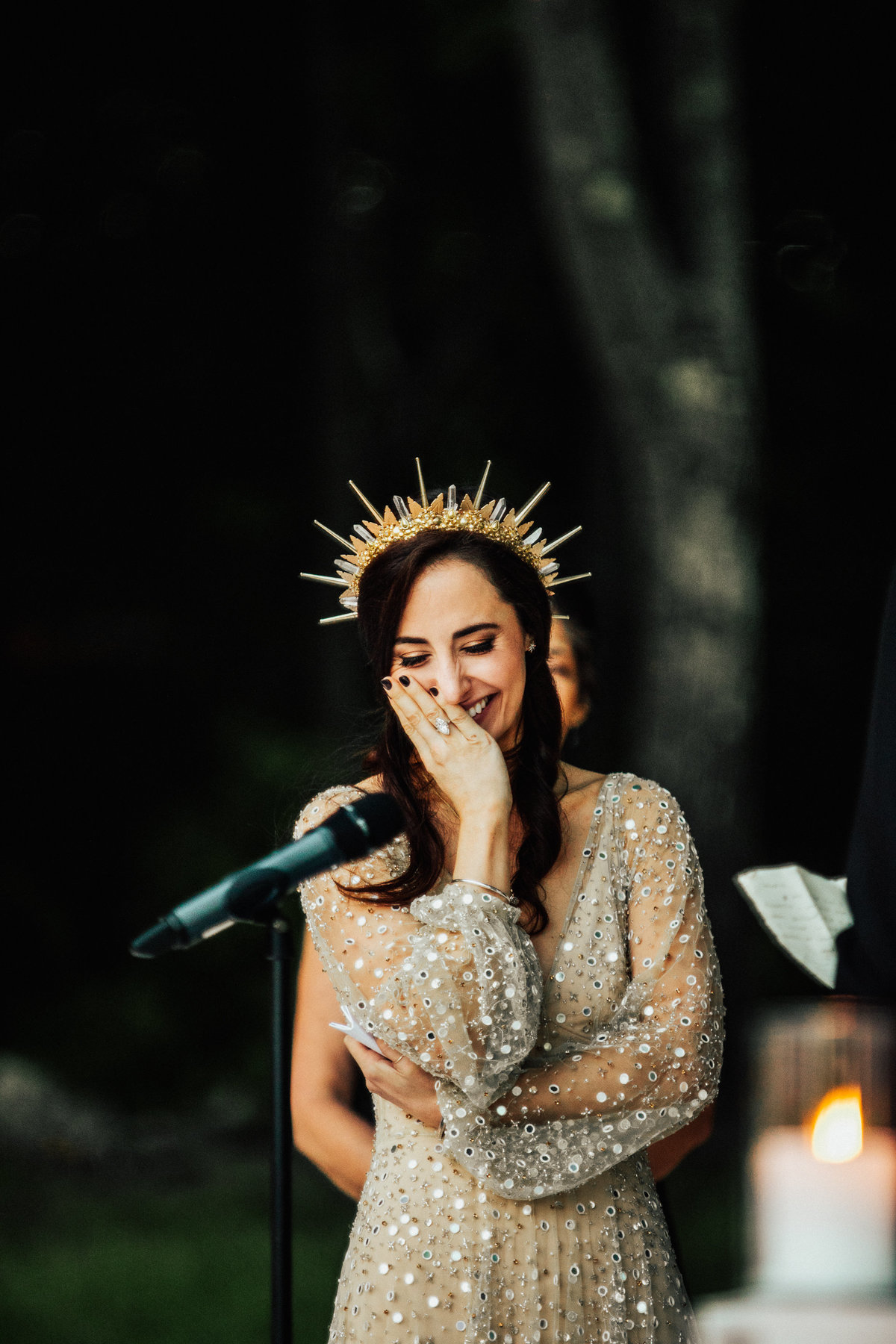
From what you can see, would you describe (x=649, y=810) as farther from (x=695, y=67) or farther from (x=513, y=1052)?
(x=695, y=67)

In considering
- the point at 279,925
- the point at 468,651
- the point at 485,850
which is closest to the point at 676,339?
the point at 468,651

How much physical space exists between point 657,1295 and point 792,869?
71 cm

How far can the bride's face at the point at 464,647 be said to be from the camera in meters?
2.55

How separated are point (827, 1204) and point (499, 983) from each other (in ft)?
2.98

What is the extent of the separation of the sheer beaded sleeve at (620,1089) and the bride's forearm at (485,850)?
10.9 inches

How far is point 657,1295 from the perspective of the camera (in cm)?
241

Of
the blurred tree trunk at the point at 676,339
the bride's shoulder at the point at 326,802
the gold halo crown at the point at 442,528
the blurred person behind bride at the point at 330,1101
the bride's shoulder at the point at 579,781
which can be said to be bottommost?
the blurred person behind bride at the point at 330,1101

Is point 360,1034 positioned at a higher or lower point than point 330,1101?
higher

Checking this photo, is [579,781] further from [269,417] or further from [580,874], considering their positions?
[269,417]

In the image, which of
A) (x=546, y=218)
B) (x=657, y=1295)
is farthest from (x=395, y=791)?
(x=546, y=218)

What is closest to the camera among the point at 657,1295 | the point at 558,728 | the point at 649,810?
the point at 657,1295

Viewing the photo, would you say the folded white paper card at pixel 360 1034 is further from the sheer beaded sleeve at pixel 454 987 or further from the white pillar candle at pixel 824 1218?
the white pillar candle at pixel 824 1218

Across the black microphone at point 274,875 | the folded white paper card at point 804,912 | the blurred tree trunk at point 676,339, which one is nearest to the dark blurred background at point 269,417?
the blurred tree trunk at point 676,339

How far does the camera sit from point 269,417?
984 cm
